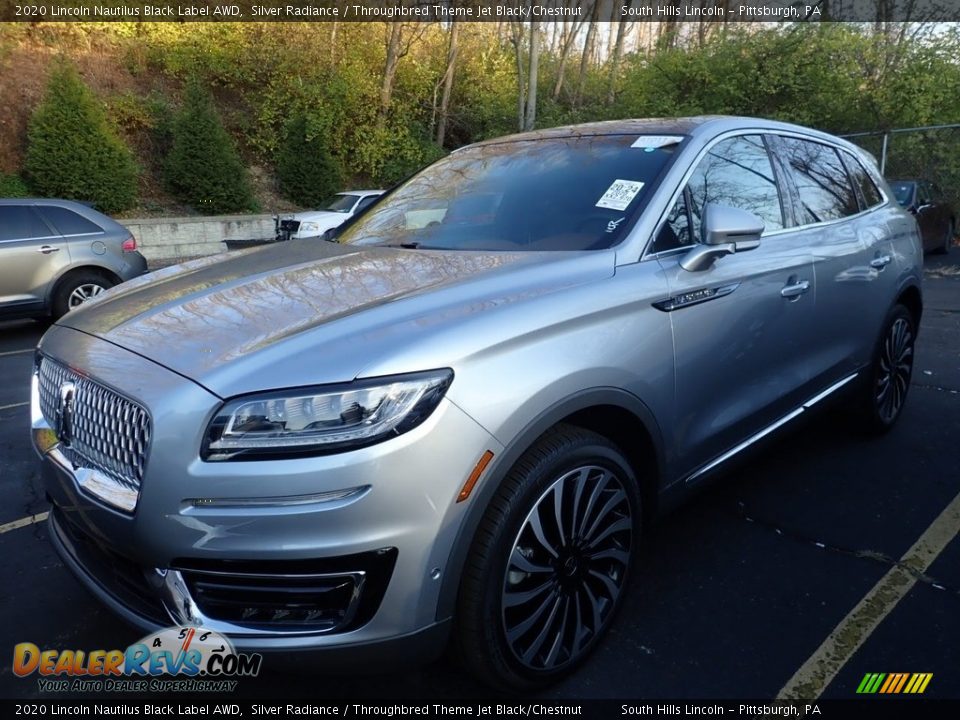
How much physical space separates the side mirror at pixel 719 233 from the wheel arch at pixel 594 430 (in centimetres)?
61

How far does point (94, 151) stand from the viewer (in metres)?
14.5

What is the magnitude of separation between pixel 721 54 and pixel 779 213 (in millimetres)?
16754

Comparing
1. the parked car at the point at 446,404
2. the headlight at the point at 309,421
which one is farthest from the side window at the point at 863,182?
the headlight at the point at 309,421

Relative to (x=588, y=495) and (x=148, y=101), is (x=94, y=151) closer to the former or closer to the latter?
(x=148, y=101)

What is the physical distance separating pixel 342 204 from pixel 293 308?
1225 centimetres

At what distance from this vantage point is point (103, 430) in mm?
1923

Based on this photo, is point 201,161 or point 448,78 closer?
point 201,161

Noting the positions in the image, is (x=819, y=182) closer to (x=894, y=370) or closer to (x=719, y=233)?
(x=894, y=370)

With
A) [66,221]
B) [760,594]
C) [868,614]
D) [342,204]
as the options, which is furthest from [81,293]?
[868,614]

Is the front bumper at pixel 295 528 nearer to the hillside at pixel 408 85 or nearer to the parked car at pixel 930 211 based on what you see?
the parked car at pixel 930 211

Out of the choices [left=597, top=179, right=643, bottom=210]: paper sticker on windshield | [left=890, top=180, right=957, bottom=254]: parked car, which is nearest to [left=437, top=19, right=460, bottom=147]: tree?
[left=890, top=180, right=957, bottom=254]: parked car

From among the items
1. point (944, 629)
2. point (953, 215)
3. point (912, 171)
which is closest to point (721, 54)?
point (912, 171)

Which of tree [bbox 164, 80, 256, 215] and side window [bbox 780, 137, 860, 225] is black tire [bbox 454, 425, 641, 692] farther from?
tree [bbox 164, 80, 256, 215]

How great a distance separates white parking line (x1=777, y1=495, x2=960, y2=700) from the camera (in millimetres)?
2268
